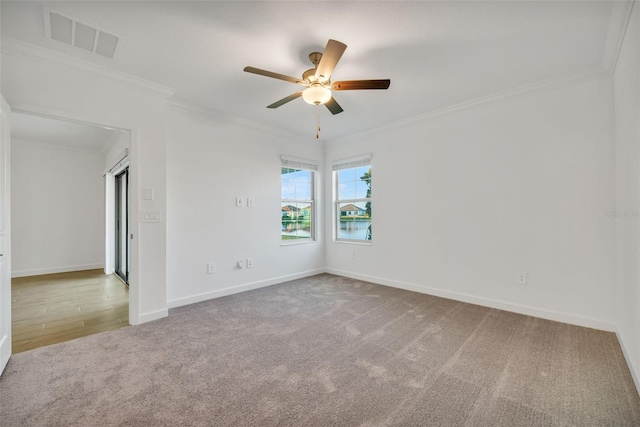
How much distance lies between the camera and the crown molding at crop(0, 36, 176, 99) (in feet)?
7.25

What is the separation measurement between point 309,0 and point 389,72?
1.17 meters

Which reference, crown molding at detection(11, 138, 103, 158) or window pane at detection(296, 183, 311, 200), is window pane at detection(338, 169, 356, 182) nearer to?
window pane at detection(296, 183, 311, 200)

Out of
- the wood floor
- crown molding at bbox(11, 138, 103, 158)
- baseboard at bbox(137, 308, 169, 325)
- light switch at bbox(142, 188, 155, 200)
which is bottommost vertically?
the wood floor

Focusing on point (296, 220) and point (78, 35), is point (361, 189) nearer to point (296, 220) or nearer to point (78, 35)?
point (296, 220)

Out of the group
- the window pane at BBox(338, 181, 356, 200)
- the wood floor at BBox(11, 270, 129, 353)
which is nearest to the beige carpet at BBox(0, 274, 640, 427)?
the wood floor at BBox(11, 270, 129, 353)

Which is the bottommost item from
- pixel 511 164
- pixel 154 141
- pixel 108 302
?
pixel 108 302

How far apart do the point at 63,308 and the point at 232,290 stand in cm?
197

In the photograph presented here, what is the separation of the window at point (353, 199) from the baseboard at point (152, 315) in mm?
2993

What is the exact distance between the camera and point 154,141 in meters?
2.98

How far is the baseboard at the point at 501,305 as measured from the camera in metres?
2.68

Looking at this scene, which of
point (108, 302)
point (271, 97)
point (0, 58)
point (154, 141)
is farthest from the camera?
point (108, 302)

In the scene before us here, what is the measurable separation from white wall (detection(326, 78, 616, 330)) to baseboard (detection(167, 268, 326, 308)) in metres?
1.40

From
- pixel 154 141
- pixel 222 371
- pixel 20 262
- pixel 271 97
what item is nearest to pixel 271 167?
pixel 271 97

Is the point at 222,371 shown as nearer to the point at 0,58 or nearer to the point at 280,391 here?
the point at 280,391
